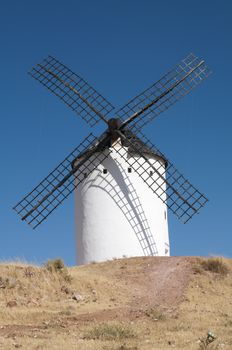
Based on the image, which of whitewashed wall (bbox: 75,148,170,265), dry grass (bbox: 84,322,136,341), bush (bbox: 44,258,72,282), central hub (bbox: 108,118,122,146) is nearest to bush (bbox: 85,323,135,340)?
dry grass (bbox: 84,322,136,341)

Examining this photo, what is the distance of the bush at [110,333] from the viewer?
36.2 ft

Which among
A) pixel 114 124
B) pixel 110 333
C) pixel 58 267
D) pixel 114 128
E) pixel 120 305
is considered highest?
pixel 114 124

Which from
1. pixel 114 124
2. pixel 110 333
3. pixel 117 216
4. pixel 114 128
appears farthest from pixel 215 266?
pixel 110 333

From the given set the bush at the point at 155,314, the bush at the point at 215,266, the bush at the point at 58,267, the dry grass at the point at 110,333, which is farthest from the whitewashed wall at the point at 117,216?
the dry grass at the point at 110,333

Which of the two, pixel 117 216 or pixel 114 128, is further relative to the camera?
pixel 114 128

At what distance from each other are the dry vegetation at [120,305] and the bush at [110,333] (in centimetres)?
2

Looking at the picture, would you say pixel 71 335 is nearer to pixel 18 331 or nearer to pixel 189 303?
pixel 18 331

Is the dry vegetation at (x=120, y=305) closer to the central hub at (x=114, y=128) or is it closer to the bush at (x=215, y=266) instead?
the bush at (x=215, y=266)

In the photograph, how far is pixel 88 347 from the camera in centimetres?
987

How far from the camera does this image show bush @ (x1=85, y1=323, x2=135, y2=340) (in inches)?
434

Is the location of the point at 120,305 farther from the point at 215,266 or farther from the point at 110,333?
the point at 110,333

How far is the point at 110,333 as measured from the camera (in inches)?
444

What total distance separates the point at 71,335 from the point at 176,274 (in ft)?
28.0

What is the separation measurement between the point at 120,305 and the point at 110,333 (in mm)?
5331
